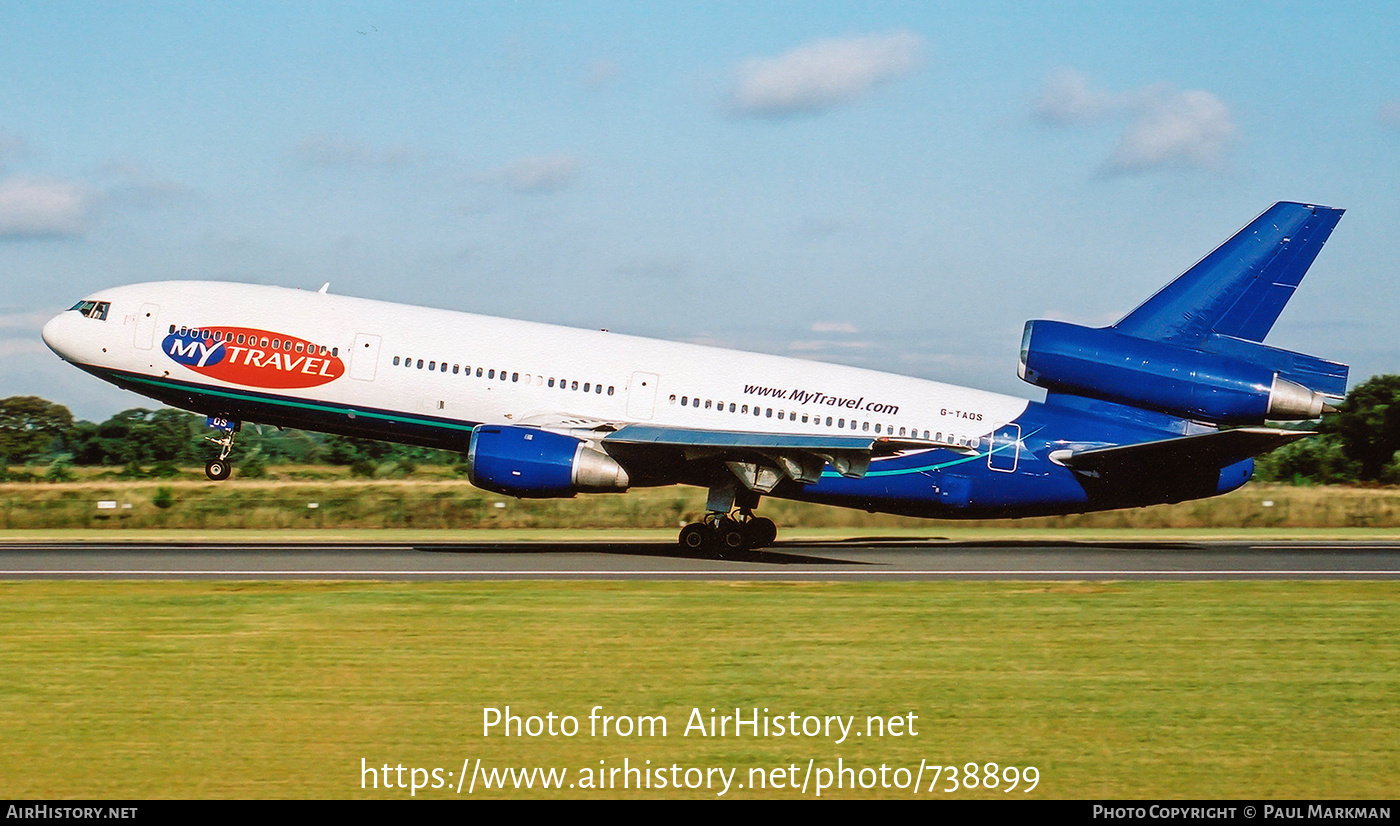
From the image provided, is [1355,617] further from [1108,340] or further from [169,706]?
[169,706]

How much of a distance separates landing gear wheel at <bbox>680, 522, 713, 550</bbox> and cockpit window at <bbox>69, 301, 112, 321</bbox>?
45.0 feet

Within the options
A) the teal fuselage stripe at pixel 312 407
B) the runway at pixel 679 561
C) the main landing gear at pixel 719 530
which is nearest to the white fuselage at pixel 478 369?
the teal fuselage stripe at pixel 312 407

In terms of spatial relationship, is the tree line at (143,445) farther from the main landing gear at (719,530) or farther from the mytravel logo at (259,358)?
the main landing gear at (719,530)

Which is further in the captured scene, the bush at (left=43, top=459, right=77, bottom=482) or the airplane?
the bush at (left=43, top=459, right=77, bottom=482)

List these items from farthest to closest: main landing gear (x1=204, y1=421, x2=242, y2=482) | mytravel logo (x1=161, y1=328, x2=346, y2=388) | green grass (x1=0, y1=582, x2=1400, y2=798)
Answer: main landing gear (x1=204, y1=421, x2=242, y2=482) < mytravel logo (x1=161, y1=328, x2=346, y2=388) < green grass (x1=0, y1=582, x2=1400, y2=798)

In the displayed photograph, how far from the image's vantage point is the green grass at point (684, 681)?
8836 millimetres

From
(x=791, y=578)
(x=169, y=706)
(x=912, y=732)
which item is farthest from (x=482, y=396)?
(x=912, y=732)

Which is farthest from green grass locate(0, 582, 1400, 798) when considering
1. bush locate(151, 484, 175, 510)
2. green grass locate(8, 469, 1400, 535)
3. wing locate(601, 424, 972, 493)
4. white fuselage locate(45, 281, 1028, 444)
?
bush locate(151, 484, 175, 510)

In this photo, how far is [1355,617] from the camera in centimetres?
1605

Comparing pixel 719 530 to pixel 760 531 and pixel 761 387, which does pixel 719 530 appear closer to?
pixel 760 531

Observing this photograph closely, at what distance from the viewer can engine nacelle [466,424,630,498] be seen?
23.0 meters

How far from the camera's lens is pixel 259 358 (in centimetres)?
2572

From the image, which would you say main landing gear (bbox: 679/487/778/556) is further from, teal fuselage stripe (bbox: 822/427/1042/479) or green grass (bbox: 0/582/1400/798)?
green grass (bbox: 0/582/1400/798)

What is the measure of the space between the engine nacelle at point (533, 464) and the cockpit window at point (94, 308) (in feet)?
31.8
